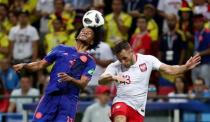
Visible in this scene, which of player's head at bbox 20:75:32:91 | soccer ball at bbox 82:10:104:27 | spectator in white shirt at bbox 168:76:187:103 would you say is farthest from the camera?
player's head at bbox 20:75:32:91

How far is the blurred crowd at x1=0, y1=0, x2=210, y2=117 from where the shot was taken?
52.5 ft

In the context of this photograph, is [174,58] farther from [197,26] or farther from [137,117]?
[137,117]

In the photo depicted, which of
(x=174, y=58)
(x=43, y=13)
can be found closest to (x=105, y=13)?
(x=43, y=13)

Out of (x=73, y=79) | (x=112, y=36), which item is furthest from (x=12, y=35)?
(x=73, y=79)

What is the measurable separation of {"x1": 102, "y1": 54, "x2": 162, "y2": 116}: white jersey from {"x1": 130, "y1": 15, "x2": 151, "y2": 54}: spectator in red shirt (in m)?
4.75

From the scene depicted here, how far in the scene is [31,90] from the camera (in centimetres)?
1623

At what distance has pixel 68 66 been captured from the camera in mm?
10227

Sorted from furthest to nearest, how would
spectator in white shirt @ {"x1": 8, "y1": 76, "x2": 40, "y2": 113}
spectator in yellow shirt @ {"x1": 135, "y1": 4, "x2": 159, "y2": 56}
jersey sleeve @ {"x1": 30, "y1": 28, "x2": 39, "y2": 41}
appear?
jersey sleeve @ {"x1": 30, "y1": 28, "x2": 39, "y2": 41} < spectator in yellow shirt @ {"x1": 135, "y1": 4, "x2": 159, "y2": 56} < spectator in white shirt @ {"x1": 8, "y1": 76, "x2": 40, "y2": 113}

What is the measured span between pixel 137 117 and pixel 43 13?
7514 millimetres

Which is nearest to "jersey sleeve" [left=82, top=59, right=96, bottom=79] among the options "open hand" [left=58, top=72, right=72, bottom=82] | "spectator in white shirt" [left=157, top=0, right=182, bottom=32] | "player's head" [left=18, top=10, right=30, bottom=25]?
"open hand" [left=58, top=72, right=72, bottom=82]

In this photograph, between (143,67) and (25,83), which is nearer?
(143,67)

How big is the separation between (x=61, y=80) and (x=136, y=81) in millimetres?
1697

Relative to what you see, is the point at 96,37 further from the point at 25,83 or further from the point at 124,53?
the point at 25,83

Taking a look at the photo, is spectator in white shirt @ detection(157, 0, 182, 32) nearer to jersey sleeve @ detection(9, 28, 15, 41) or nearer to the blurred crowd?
the blurred crowd
